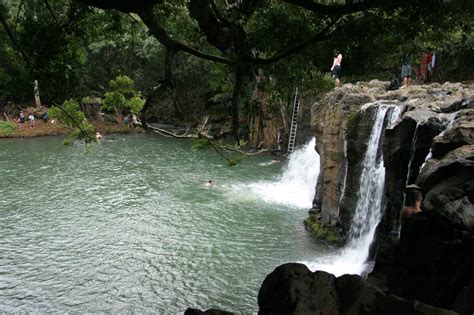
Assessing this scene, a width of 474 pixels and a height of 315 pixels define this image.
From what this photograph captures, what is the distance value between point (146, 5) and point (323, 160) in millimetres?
12657

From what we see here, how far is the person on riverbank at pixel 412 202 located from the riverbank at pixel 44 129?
3421 centimetres

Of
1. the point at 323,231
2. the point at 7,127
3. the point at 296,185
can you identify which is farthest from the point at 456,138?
the point at 7,127

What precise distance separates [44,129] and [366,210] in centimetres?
3451

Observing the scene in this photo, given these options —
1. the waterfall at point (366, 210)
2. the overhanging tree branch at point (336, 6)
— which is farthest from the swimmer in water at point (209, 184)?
the overhanging tree branch at point (336, 6)

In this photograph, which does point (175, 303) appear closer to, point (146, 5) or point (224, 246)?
point (224, 246)

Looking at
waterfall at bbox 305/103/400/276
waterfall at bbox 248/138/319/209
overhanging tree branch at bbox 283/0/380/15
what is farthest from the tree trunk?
waterfall at bbox 248/138/319/209

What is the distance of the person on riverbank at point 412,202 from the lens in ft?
27.2

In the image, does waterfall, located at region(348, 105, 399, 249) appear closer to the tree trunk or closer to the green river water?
the green river water

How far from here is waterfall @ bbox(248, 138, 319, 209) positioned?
2141 cm

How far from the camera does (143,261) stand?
47.7 feet

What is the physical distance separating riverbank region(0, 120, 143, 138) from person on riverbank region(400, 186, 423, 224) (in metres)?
34.2

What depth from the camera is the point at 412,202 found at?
29.1ft

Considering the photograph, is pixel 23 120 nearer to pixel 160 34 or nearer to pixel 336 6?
pixel 160 34

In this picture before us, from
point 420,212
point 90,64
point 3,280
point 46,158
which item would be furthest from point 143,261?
point 90,64
